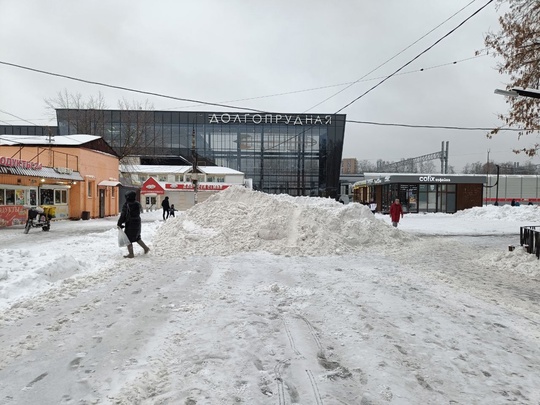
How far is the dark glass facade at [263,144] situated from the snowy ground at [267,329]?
53260 millimetres

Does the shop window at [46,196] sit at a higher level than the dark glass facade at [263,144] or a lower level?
lower

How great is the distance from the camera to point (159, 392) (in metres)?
2.81

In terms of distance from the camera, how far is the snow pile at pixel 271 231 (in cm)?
1016

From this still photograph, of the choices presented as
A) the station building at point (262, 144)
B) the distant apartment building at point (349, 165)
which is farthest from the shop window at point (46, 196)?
the distant apartment building at point (349, 165)

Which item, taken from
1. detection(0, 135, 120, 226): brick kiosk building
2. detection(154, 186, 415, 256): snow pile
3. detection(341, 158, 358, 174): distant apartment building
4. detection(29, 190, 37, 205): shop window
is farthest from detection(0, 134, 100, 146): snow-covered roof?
detection(341, 158, 358, 174): distant apartment building

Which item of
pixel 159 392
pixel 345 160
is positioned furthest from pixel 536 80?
pixel 345 160

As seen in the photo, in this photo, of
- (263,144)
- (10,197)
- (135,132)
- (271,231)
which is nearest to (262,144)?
(263,144)

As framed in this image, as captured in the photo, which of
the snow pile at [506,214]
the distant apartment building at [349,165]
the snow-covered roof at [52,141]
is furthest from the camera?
the distant apartment building at [349,165]

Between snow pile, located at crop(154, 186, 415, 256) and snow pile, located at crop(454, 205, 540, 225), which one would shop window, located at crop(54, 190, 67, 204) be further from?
snow pile, located at crop(454, 205, 540, 225)

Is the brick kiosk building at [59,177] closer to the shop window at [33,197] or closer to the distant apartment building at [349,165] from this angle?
the shop window at [33,197]

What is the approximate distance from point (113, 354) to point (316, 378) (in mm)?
2038

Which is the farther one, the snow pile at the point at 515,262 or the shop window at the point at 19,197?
the shop window at the point at 19,197

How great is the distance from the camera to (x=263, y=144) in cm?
6450

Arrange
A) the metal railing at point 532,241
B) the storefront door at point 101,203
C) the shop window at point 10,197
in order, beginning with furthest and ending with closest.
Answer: the storefront door at point 101,203, the shop window at point 10,197, the metal railing at point 532,241
